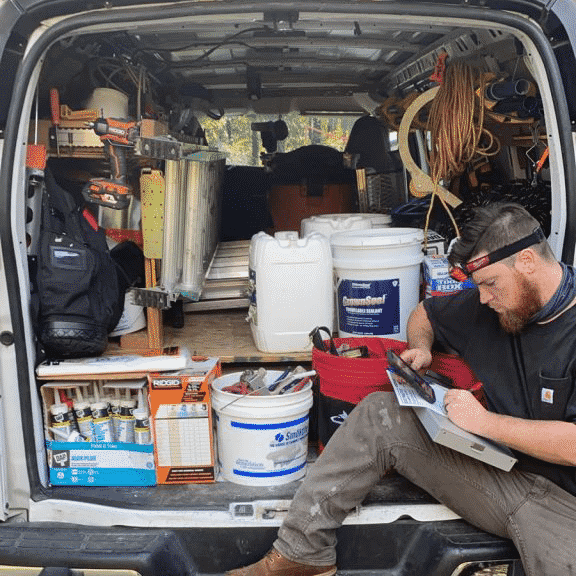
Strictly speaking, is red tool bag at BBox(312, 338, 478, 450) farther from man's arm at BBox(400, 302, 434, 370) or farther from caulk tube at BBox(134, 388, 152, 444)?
caulk tube at BBox(134, 388, 152, 444)

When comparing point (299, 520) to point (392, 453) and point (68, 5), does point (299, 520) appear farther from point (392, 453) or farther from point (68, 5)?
point (68, 5)

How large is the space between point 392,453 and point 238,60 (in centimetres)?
324

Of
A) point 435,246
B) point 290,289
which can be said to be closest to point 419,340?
point 290,289

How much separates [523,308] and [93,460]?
173 centimetres

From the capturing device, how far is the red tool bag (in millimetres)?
2699

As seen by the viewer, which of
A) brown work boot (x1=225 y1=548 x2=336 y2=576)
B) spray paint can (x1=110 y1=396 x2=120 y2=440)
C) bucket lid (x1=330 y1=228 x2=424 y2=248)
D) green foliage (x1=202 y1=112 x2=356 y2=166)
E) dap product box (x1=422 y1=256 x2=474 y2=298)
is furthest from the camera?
green foliage (x1=202 y1=112 x2=356 y2=166)

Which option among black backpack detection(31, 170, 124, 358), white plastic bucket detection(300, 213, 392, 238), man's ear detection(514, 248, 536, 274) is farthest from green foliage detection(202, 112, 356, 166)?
man's ear detection(514, 248, 536, 274)

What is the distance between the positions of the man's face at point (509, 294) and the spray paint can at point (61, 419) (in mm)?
1668

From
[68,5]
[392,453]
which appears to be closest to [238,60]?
[68,5]

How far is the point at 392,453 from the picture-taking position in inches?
96.7

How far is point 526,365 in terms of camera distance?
7.66ft

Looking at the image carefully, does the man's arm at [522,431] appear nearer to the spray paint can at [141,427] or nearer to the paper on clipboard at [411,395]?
the paper on clipboard at [411,395]

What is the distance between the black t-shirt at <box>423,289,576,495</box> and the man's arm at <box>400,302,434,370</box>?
0.13 m

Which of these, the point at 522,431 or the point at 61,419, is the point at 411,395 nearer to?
the point at 522,431
